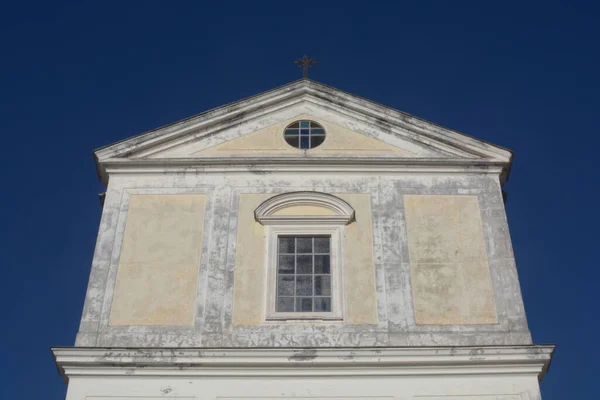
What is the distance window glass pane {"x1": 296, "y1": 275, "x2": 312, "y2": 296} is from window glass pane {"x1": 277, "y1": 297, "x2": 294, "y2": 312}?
0.21m

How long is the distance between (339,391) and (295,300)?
2093 millimetres

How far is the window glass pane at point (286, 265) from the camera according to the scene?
56.7 feet

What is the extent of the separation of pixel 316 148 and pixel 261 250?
2.97 m

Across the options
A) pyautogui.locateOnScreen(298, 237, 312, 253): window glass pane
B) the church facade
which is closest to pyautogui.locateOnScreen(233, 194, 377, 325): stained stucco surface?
the church facade

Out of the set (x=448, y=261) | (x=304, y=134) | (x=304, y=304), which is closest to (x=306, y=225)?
(x=304, y=304)

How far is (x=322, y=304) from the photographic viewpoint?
55.2 feet

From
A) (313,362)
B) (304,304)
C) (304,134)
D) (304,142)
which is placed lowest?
(313,362)

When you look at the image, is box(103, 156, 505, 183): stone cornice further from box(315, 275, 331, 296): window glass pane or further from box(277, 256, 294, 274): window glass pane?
box(315, 275, 331, 296): window glass pane

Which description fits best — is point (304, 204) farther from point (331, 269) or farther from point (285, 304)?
point (285, 304)

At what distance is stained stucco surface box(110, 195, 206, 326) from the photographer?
1672cm

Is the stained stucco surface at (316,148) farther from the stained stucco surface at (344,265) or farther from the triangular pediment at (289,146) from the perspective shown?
the stained stucco surface at (344,265)

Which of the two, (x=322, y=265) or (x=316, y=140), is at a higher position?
(x=316, y=140)

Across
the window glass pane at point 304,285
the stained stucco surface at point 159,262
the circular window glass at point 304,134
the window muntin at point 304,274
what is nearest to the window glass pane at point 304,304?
the window muntin at point 304,274

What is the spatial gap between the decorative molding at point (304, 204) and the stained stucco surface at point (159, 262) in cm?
134
